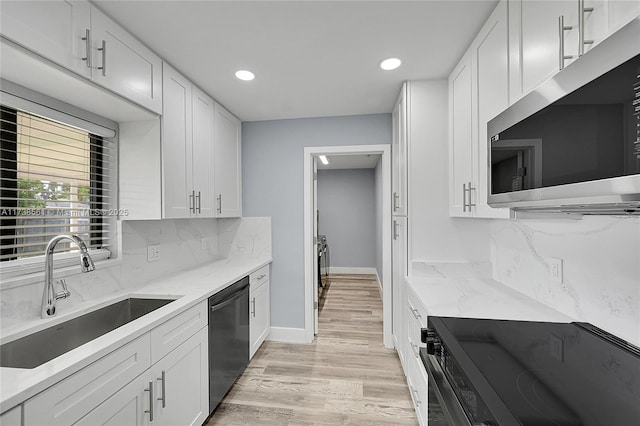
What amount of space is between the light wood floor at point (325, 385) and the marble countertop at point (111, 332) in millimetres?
877

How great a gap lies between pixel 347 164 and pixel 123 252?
4.65 meters

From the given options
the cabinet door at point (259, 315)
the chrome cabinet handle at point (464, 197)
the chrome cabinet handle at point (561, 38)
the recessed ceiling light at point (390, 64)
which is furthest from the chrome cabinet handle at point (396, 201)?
the chrome cabinet handle at point (561, 38)

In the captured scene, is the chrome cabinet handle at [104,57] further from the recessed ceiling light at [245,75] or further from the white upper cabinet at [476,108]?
the white upper cabinet at [476,108]

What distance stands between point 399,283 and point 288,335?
4.44 ft

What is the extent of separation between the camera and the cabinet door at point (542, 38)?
3.14ft

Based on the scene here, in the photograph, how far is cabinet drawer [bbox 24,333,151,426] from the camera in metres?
0.93

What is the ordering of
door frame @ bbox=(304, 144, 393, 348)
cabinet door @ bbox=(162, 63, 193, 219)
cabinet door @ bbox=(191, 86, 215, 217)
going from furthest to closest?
1. door frame @ bbox=(304, 144, 393, 348)
2. cabinet door @ bbox=(191, 86, 215, 217)
3. cabinet door @ bbox=(162, 63, 193, 219)

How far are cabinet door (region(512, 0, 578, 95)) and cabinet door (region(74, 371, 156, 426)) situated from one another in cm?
207

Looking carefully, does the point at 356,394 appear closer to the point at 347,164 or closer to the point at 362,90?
the point at 362,90

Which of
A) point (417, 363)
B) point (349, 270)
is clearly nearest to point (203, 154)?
point (417, 363)

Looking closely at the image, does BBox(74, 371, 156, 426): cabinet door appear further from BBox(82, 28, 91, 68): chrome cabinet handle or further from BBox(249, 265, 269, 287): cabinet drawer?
BBox(82, 28, 91, 68): chrome cabinet handle

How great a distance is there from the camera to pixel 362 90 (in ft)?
8.23

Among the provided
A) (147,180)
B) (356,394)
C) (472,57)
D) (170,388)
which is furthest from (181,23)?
(356,394)

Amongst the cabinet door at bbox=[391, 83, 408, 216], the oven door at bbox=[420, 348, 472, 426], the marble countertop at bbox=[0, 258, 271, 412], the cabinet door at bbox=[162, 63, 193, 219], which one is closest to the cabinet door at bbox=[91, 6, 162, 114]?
the cabinet door at bbox=[162, 63, 193, 219]
